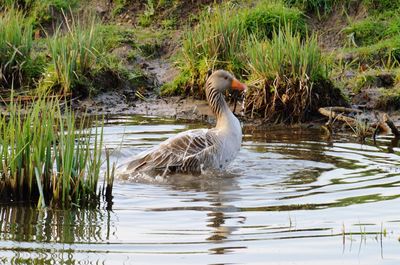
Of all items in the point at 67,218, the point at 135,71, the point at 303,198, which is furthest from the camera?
the point at 135,71

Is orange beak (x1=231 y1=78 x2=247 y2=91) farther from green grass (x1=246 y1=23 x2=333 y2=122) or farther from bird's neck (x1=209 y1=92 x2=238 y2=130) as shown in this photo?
green grass (x1=246 y1=23 x2=333 y2=122)

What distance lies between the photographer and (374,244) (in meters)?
7.07

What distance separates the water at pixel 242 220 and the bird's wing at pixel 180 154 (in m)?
0.32

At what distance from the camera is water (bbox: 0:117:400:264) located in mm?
6852

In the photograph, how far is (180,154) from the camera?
1047 cm

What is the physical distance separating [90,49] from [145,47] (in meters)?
1.79

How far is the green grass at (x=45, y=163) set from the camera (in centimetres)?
795

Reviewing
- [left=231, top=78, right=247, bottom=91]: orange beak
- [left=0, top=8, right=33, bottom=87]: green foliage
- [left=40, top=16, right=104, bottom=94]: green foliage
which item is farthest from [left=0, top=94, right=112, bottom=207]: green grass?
[left=0, top=8, right=33, bottom=87]: green foliage

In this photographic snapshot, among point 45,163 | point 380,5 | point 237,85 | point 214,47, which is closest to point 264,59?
point 214,47

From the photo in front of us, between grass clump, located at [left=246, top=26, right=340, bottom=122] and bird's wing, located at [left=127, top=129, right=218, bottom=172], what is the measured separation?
6.70 ft

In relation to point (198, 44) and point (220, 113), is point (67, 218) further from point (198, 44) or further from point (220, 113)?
point (198, 44)

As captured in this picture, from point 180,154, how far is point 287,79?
2.51 meters

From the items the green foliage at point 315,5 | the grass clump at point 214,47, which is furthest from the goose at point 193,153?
the green foliage at point 315,5

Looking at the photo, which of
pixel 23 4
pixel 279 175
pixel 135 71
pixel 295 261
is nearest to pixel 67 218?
pixel 295 261
